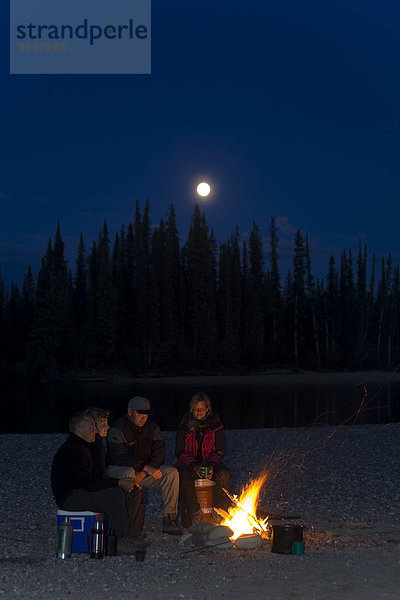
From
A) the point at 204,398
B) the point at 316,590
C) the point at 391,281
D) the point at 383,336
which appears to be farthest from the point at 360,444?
the point at 391,281

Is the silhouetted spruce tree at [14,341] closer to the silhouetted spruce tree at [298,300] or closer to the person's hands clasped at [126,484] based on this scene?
the silhouetted spruce tree at [298,300]

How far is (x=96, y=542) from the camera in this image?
7000 millimetres

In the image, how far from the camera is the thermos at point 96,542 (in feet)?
22.9

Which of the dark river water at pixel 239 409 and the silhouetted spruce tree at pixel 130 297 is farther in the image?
the silhouetted spruce tree at pixel 130 297

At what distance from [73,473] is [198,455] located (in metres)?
1.79

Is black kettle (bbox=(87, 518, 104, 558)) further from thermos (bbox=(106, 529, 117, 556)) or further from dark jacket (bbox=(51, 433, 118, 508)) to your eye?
dark jacket (bbox=(51, 433, 118, 508))

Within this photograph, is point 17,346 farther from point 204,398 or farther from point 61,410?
point 204,398

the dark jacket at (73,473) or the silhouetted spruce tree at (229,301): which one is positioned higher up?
the silhouetted spruce tree at (229,301)

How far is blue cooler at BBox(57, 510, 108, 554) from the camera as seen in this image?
7180 millimetres

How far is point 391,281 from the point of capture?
106625 mm

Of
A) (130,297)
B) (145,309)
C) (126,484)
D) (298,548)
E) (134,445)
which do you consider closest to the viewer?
(298,548)

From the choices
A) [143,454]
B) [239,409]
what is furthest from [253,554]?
[239,409]

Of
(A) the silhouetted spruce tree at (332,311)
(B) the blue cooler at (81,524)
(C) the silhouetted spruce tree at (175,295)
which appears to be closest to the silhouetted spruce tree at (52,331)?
(C) the silhouetted spruce tree at (175,295)

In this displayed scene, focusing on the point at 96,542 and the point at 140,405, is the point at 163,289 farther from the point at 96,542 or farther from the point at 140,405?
the point at 96,542
